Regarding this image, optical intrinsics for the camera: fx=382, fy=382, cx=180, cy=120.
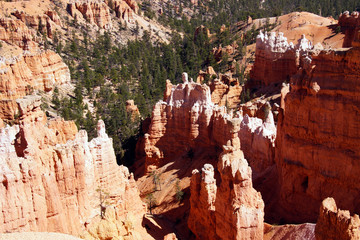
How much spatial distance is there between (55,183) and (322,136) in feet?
49.4

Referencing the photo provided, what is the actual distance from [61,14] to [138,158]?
75721 millimetres

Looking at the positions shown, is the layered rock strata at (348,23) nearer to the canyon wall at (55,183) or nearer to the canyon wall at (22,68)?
the canyon wall at (55,183)

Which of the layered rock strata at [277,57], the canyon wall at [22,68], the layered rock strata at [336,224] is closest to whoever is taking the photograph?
the layered rock strata at [336,224]

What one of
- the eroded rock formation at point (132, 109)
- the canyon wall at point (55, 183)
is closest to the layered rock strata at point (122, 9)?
the eroded rock formation at point (132, 109)

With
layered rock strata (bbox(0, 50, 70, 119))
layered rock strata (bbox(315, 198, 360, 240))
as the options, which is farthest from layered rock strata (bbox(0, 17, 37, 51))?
layered rock strata (bbox(315, 198, 360, 240))

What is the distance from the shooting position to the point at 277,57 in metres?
55.4

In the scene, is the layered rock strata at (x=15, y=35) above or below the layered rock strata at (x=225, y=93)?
above

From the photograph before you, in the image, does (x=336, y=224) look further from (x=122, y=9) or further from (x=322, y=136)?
(x=122, y=9)

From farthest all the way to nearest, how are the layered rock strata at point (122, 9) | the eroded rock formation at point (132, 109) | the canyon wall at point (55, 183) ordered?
the layered rock strata at point (122, 9) → the eroded rock formation at point (132, 109) → the canyon wall at point (55, 183)

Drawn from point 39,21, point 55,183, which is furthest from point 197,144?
point 39,21

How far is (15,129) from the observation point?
2653 centimetres


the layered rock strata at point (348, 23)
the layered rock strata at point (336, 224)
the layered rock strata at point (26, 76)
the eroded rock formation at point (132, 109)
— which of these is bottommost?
the eroded rock formation at point (132, 109)

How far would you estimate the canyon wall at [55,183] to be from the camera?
16.8m

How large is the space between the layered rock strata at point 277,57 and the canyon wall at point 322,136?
29771 millimetres
